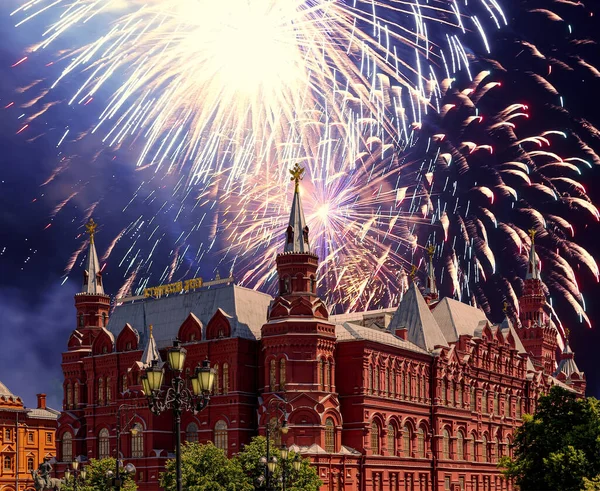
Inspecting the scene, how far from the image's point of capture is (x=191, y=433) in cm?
9569

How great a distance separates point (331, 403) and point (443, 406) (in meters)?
20.1

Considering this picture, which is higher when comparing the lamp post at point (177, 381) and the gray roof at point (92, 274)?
A: the gray roof at point (92, 274)

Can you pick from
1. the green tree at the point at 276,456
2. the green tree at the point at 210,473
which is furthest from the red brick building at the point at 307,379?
the green tree at the point at 210,473

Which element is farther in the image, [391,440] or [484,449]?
[484,449]

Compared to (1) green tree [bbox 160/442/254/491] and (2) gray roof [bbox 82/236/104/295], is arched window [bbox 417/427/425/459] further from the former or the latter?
(2) gray roof [bbox 82/236/104/295]

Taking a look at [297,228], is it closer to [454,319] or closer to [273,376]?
[273,376]

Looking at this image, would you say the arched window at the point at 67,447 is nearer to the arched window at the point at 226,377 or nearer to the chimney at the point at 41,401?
the arched window at the point at 226,377

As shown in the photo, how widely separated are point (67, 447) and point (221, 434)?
20835mm

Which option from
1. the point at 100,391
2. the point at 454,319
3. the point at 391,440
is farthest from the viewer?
the point at 454,319

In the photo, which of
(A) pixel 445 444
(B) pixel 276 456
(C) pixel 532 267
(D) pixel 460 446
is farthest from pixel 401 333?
(C) pixel 532 267

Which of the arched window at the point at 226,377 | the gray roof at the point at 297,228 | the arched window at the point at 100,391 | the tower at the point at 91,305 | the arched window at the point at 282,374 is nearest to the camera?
the arched window at the point at 282,374

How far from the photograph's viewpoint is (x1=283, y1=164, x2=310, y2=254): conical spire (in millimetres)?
92000

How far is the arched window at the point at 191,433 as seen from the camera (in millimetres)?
95125

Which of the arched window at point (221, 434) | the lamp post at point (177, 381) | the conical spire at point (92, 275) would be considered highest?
the conical spire at point (92, 275)
